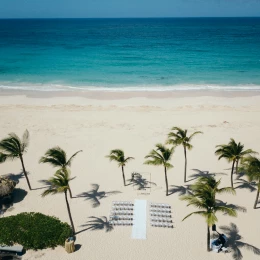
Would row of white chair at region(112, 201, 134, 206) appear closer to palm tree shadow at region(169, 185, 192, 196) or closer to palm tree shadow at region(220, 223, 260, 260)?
palm tree shadow at region(169, 185, 192, 196)

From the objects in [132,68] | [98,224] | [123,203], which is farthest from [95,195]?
[132,68]

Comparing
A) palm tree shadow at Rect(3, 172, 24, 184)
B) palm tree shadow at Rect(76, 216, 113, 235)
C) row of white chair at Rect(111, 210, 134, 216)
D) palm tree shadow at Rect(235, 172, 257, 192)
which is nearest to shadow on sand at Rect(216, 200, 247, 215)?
palm tree shadow at Rect(235, 172, 257, 192)

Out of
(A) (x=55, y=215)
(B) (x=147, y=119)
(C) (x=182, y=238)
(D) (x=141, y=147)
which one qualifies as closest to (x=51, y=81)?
(B) (x=147, y=119)

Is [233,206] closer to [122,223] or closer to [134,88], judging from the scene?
[122,223]

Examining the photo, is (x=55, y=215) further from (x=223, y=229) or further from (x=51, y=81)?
(x=51, y=81)

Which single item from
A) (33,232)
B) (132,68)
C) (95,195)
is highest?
(132,68)

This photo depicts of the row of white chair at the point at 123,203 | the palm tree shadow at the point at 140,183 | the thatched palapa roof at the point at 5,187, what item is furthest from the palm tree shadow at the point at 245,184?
the thatched palapa roof at the point at 5,187
